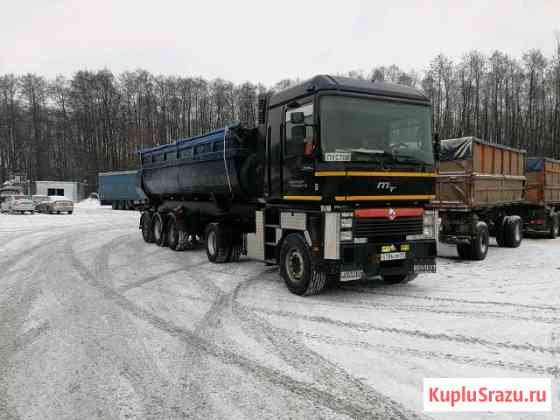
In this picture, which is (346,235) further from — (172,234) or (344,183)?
(172,234)

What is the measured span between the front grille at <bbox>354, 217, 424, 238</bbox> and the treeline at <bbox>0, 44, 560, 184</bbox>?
1987 inches

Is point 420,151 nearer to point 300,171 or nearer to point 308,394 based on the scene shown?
point 300,171

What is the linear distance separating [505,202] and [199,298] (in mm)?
10387

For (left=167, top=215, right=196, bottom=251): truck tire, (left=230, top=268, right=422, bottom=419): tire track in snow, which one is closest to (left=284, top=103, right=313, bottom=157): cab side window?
(left=230, top=268, right=422, bottom=419): tire track in snow

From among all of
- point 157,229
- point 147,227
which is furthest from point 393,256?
point 147,227

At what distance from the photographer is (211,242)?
38.7 feet

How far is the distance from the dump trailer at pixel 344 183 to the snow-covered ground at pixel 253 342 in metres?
0.66

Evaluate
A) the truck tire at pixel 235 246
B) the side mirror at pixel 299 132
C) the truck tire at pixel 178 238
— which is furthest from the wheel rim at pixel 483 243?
the truck tire at pixel 178 238

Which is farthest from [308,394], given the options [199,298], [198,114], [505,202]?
[198,114]

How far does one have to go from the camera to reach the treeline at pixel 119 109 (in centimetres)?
5581

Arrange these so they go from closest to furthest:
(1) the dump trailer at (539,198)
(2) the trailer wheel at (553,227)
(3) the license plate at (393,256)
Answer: (3) the license plate at (393,256) → (1) the dump trailer at (539,198) → (2) the trailer wheel at (553,227)

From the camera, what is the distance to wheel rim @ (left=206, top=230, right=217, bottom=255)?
11.6 metres

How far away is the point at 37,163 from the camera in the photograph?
227 feet

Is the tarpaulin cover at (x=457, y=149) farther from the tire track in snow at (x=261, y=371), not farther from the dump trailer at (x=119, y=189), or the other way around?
the dump trailer at (x=119, y=189)
